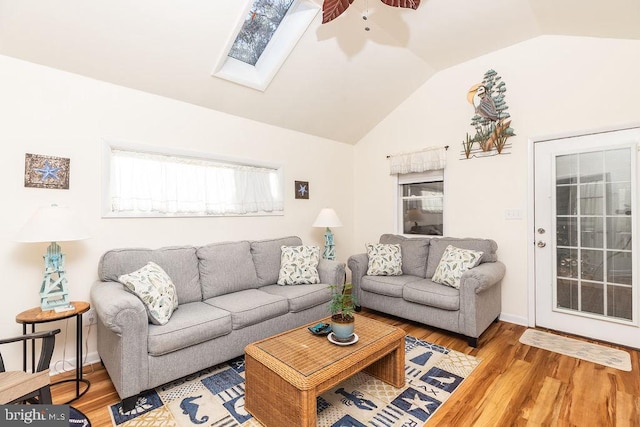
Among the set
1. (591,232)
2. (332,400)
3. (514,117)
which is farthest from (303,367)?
(514,117)

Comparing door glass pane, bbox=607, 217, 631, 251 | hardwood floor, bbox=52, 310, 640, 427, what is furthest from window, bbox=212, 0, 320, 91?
door glass pane, bbox=607, 217, 631, 251

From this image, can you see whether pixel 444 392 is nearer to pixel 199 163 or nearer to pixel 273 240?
pixel 273 240

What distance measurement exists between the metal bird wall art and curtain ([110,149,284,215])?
8.05 ft

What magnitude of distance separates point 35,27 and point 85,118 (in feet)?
2.12

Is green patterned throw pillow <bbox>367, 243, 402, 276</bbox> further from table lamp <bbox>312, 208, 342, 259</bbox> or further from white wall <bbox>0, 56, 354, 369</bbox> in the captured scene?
white wall <bbox>0, 56, 354, 369</bbox>

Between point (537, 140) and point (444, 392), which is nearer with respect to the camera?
point (444, 392)

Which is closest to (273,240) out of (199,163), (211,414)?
(199,163)

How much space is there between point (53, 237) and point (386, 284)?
2.89 metres

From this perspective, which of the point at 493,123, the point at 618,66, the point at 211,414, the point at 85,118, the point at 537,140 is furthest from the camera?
the point at 493,123

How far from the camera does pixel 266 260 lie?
3.27m

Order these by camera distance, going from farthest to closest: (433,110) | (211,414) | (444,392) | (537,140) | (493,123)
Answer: (433,110)
(493,123)
(537,140)
(444,392)
(211,414)

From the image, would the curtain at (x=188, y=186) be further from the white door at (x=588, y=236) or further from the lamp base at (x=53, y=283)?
the white door at (x=588, y=236)

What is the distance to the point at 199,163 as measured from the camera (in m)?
3.14

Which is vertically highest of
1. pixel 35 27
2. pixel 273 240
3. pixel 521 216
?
pixel 35 27
